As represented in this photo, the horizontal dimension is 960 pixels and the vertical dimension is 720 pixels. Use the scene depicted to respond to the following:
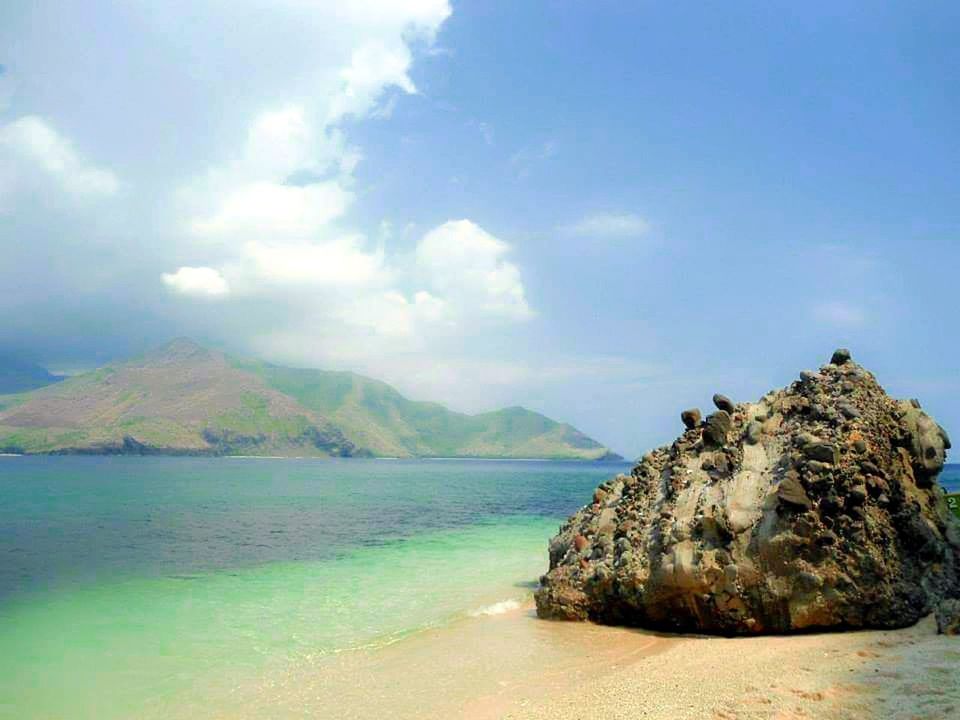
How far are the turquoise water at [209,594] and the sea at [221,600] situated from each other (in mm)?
58

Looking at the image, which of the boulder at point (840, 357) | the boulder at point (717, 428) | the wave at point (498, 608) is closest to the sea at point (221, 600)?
the wave at point (498, 608)

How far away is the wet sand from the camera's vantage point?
680 cm

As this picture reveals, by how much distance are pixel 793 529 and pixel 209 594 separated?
52.1ft

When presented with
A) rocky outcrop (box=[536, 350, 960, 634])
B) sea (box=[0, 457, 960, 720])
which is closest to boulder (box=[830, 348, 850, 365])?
rocky outcrop (box=[536, 350, 960, 634])

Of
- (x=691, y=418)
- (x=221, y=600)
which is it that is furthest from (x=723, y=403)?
(x=221, y=600)

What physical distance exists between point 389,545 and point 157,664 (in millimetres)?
16985

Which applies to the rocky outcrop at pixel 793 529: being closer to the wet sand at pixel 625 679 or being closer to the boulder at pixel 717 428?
the boulder at pixel 717 428

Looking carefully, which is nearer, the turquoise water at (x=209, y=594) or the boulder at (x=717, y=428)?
the turquoise water at (x=209, y=594)

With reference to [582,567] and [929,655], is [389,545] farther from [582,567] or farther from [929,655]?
[929,655]

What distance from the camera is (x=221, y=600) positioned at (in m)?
17.0

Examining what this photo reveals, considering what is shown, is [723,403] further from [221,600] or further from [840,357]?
[221,600]

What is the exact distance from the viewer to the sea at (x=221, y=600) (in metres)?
10.2

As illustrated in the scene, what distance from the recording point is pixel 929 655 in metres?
7.66

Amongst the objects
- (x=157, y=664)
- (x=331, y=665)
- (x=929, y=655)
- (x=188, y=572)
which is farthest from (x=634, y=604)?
(x=188, y=572)
